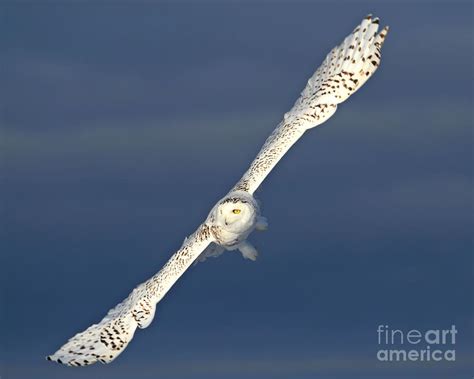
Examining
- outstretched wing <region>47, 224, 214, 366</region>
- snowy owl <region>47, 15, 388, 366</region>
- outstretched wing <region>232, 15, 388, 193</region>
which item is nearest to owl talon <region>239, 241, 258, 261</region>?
snowy owl <region>47, 15, 388, 366</region>

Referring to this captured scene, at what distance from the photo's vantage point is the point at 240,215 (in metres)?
29.8

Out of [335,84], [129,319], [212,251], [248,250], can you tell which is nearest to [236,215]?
[212,251]

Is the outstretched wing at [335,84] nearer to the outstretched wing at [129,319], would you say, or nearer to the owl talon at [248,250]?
the owl talon at [248,250]

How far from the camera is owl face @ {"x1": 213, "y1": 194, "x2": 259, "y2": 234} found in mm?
29844

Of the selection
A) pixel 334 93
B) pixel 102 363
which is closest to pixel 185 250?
pixel 102 363

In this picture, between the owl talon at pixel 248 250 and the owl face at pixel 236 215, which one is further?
the owl talon at pixel 248 250

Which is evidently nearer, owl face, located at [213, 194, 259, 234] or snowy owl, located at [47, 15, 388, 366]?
owl face, located at [213, 194, 259, 234]

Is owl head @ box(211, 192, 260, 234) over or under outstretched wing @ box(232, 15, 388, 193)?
under

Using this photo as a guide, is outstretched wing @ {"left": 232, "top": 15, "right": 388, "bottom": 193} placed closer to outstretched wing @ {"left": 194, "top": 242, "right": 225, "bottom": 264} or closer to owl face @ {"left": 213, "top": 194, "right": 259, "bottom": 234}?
outstretched wing @ {"left": 194, "top": 242, "right": 225, "bottom": 264}

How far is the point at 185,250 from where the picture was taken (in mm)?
30516

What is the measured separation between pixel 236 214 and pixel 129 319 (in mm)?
2800

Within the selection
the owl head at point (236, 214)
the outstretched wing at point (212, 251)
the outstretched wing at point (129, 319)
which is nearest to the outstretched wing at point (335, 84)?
the outstretched wing at point (212, 251)

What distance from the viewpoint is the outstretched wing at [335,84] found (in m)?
32.0

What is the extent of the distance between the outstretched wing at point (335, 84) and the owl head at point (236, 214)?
1596 millimetres
